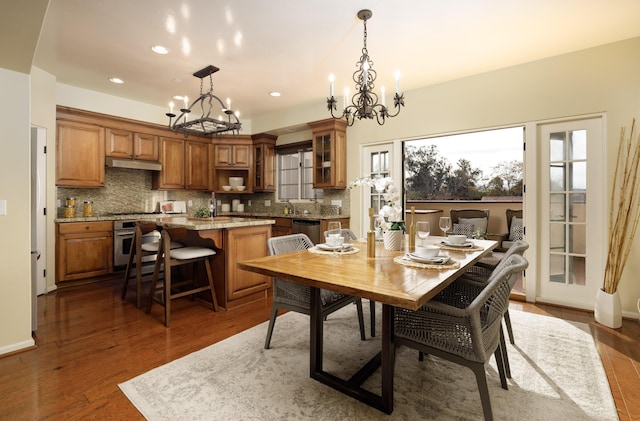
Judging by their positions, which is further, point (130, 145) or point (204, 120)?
point (130, 145)

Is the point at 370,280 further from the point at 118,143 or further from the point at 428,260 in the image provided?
the point at 118,143

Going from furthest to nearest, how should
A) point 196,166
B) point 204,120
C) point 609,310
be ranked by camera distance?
1. point 196,166
2. point 204,120
3. point 609,310

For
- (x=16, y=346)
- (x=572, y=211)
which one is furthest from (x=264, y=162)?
(x=572, y=211)

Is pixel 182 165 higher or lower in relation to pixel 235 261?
higher

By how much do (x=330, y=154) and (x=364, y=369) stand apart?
3.45m

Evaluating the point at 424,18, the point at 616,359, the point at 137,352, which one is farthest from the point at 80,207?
the point at 616,359

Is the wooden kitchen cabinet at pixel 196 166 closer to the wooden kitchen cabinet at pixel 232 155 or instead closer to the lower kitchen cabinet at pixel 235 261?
the wooden kitchen cabinet at pixel 232 155

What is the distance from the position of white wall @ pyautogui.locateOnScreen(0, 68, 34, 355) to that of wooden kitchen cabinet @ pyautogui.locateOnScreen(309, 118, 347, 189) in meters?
3.42

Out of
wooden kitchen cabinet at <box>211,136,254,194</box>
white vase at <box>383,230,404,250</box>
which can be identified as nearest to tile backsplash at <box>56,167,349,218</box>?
wooden kitchen cabinet at <box>211,136,254,194</box>

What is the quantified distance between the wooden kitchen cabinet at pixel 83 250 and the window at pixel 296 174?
295 cm

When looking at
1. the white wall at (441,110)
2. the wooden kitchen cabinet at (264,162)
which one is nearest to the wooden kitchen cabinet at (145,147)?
the white wall at (441,110)

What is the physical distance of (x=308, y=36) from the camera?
2.88m

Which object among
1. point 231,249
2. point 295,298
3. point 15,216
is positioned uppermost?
point 15,216

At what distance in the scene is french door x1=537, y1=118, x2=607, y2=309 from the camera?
313 cm
